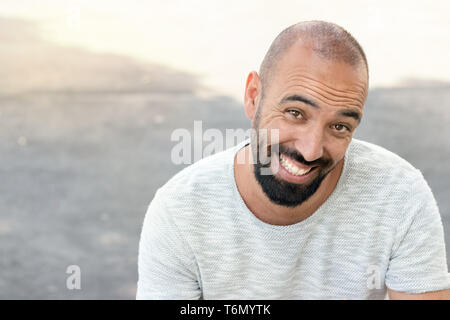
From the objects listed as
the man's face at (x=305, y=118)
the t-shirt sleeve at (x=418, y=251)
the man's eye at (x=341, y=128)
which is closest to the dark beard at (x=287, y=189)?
the man's face at (x=305, y=118)

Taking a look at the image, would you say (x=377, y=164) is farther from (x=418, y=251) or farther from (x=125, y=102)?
(x=125, y=102)

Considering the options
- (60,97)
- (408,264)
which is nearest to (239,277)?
(408,264)

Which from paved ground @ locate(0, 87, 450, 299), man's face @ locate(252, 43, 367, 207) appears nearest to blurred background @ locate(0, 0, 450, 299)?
paved ground @ locate(0, 87, 450, 299)

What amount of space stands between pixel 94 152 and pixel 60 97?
0.67 m

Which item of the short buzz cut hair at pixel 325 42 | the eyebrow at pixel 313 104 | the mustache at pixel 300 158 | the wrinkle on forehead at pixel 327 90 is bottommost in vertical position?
the mustache at pixel 300 158

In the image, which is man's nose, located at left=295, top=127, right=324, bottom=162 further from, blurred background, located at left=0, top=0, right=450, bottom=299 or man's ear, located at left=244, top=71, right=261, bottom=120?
blurred background, located at left=0, top=0, right=450, bottom=299

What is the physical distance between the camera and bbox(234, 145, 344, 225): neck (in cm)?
164

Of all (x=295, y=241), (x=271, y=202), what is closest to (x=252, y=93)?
(x=271, y=202)

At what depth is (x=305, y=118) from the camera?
1.56 meters

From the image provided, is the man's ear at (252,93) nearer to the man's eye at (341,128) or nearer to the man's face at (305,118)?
the man's face at (305,118)

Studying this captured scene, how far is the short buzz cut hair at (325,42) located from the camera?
4.94 feet

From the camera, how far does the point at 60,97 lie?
13.5ft

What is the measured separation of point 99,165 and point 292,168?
219 centimetres

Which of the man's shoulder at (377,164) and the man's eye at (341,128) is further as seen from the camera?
the man's shoulder at (377,164)
